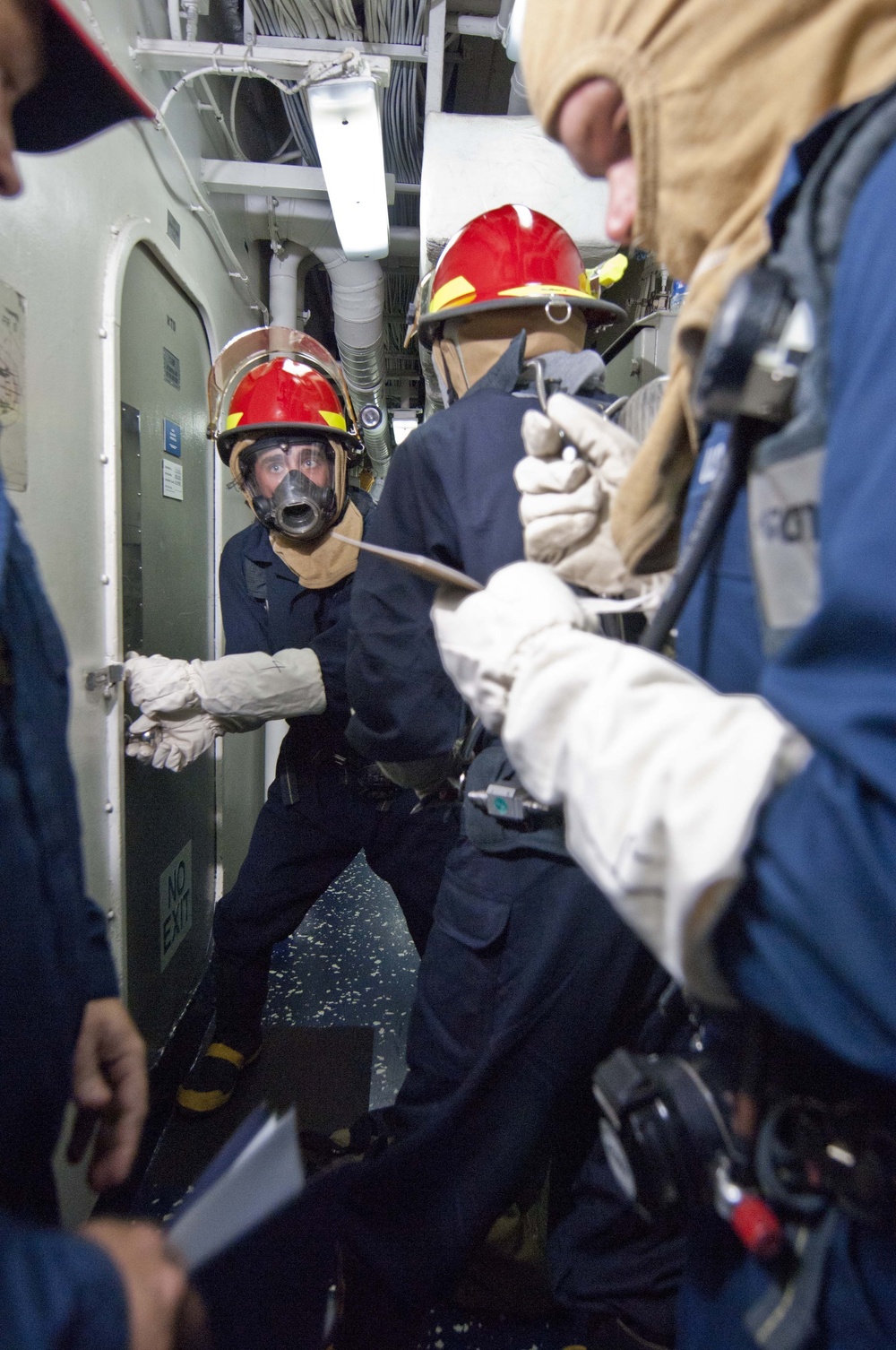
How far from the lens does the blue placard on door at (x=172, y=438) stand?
214 centimetres

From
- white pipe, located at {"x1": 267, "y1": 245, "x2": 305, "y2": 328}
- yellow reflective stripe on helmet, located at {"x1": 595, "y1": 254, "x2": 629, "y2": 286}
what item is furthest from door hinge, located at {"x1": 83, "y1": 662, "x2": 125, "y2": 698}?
white pipe, located at {"x1": 267, "y1": 245, "x2": 305, "y2": 328}

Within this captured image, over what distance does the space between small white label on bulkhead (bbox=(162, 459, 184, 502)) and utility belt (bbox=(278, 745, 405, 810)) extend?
3.21 ft

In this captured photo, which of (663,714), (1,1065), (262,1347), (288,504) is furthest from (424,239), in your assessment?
(262,1347)

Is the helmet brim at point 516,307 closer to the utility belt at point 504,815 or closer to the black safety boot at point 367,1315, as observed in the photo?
the utility belt at point 504,815

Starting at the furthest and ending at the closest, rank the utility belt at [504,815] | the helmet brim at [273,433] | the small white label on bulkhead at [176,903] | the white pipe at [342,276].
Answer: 1. the white pipe at [342,276]
2. the helmet brim at [273,433]
3. the small white label on bulkhead at [176,903]
4. the utility belt at [504,815]

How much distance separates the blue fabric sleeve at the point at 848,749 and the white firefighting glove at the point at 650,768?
0.03 m

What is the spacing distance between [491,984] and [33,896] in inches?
30.8

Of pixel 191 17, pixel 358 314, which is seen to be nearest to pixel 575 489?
pixel 191 17

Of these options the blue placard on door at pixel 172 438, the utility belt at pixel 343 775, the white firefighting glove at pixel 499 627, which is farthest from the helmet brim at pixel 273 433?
the white firefighting glove at pixel 499 627

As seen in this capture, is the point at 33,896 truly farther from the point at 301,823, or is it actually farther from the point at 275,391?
the point at 275,391

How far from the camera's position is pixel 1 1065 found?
25.6 inches

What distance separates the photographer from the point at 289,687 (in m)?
2.07

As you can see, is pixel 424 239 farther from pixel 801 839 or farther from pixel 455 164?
pixel 801 839

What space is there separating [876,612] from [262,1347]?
81cm
